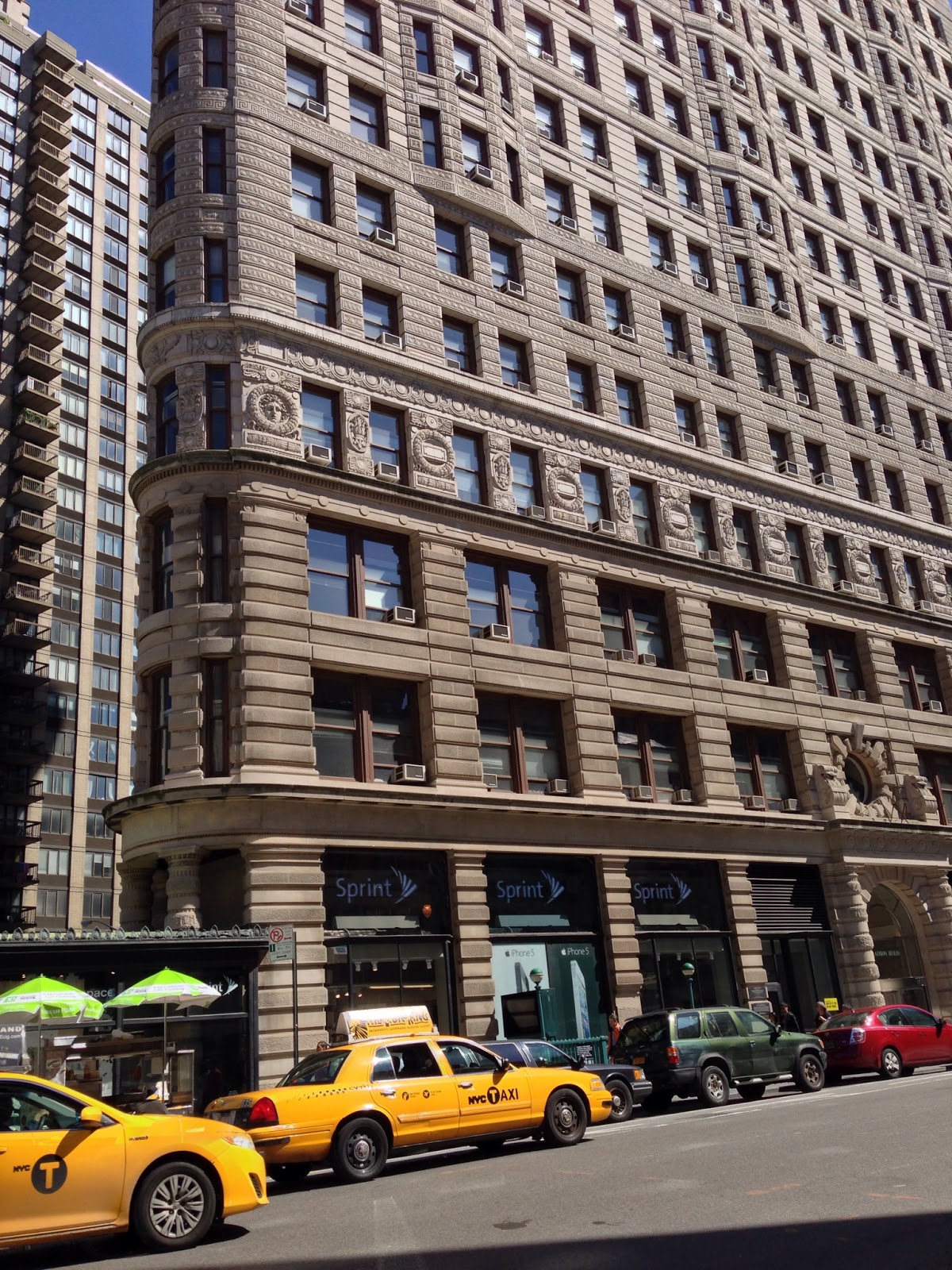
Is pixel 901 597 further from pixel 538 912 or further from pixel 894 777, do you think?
pixel 538 912

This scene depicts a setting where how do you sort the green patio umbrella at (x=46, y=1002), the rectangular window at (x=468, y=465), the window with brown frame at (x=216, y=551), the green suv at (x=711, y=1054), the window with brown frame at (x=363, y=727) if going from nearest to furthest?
the green patio umbrella at (x=46, y=1002) < the green suv at (x=711, y=1054) < the window with brown frame at (x=216, y=551) < the window with brown frame at (x=363, y=727) < the rectangular window at (x=468, y=465)

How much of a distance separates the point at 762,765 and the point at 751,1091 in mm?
14668

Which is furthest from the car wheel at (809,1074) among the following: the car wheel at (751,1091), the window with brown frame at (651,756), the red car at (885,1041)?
the window with brown frame at (651,756)

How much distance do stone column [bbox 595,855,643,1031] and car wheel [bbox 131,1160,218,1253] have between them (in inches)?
728

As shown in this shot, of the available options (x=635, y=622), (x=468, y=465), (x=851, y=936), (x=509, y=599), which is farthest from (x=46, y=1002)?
(x=851, y=936)

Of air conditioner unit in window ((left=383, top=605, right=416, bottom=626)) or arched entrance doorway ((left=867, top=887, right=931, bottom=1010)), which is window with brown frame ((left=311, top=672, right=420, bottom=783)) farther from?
arched entrance doorway ((left=867, top=887, right=931, bottom=1010))

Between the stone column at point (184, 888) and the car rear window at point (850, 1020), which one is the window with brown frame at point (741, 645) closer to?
the car rear window at point (850, 1020)

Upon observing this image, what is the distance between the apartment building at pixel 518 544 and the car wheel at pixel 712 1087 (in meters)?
5.95

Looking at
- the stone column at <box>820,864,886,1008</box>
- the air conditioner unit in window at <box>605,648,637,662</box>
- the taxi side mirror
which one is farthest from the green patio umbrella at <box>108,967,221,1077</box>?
the stone column at <box>820,864,886,1008</box>

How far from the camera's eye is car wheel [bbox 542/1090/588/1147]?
615 inches

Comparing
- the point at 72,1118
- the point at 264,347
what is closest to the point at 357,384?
the point at 264,347

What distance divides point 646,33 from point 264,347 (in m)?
24.4

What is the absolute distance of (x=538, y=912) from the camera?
27.6 meters

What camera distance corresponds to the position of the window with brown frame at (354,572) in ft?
88.8
